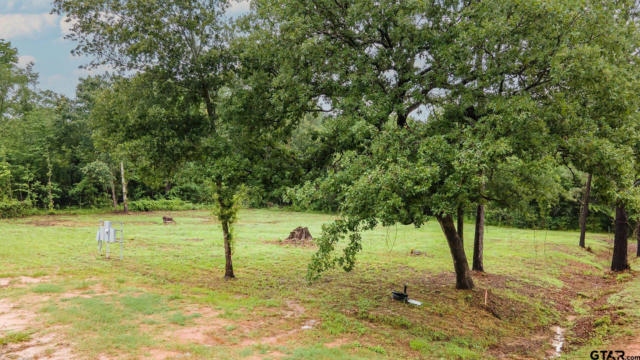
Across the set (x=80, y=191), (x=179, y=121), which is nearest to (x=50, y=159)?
(x=80, y=191)

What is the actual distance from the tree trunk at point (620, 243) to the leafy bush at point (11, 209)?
3823 cm

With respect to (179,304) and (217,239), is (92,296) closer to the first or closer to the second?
(179,304)

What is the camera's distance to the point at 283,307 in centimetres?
942

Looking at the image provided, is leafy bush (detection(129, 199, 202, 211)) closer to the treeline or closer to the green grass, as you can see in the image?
the treeline

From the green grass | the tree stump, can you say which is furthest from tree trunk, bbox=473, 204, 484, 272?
the green grass

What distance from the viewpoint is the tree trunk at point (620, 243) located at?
1503 centimetres

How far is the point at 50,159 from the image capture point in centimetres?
3409

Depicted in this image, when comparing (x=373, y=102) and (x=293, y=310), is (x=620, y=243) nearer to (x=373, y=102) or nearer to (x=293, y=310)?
(x=373, y=102)

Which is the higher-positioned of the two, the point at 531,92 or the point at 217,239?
the point at 531,92

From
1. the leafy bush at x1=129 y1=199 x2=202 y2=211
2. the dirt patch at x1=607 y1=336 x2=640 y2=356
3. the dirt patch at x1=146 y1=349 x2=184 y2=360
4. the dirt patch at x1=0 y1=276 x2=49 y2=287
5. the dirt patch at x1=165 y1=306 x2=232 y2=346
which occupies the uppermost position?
the leafy bush at x1=129 y1=199 x2=202 y2=211

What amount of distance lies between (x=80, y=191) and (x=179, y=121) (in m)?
31.2

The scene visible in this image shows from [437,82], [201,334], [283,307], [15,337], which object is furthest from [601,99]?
[15,337]

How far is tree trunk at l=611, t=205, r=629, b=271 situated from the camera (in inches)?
592

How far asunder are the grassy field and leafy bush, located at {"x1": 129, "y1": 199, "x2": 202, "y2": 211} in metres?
20.1
